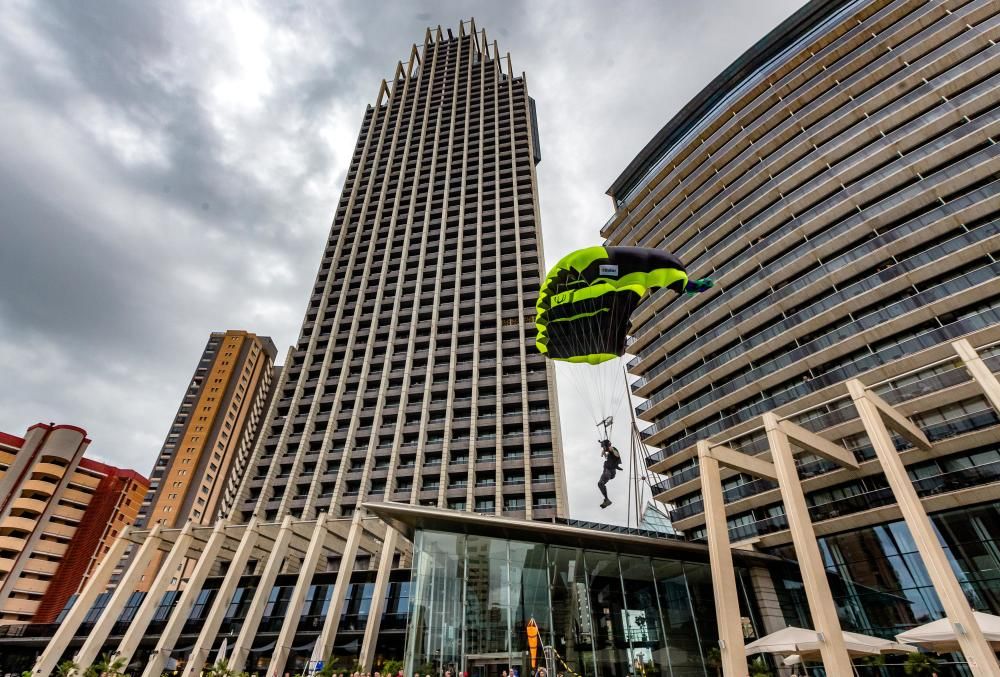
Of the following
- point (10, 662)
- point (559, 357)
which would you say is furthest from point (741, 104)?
point (10, 662)

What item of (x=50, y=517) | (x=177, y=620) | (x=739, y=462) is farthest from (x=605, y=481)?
(x=50, y=517)

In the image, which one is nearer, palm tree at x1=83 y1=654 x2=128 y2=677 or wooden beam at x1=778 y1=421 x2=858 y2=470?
wooden beam at x1=778 y1=421 x2=858 y2=470

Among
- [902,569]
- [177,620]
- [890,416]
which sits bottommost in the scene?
[177,620]

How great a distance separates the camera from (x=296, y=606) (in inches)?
1150

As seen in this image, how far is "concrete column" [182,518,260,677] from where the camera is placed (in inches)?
1115

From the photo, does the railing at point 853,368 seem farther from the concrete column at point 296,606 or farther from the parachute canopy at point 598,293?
the concrete column at point 296,606

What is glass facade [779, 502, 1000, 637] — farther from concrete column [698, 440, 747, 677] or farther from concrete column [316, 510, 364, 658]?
concrete column [316, 510, 364, 658]

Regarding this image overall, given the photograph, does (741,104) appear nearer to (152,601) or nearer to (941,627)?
(941,627)

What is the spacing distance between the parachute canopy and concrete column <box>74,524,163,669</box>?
100.0ft

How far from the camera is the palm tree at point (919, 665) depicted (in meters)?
19.8

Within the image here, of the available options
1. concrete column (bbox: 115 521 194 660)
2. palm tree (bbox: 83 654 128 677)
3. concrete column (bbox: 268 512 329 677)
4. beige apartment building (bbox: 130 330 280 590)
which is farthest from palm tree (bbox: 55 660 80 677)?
beige apartment building (bbox: 130 330 280 590)

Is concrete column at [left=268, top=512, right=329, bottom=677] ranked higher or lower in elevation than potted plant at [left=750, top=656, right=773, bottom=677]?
higher

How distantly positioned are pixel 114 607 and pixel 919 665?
138 ft

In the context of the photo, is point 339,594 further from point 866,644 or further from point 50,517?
point 50,517
